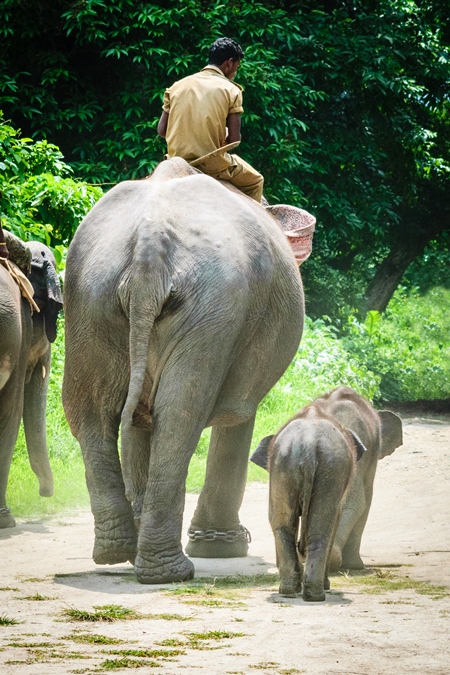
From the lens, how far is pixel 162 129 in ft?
21.6

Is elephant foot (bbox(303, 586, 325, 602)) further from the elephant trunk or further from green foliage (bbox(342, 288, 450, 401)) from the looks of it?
green foliage (bbox(342, 288, 450, 401))

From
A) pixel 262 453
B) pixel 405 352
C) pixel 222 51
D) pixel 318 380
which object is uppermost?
pixel 222 51

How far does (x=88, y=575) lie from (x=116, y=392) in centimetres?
90

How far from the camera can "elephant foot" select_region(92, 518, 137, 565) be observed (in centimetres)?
539

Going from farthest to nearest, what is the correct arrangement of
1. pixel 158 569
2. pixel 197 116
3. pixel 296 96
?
pixel 296 96 < pixel 197 116 < pixel 158 569

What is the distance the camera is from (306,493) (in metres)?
5.05

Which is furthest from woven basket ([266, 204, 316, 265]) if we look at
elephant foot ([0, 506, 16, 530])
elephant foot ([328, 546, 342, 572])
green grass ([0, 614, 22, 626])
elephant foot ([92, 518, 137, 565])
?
green grass ([0, 614, 22, 626])

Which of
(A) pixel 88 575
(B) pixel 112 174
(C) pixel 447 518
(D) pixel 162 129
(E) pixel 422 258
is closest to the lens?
(A) pixel 88 575

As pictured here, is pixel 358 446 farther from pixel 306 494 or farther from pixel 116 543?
pixel 116 543

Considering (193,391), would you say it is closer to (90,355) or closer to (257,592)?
(90,355)

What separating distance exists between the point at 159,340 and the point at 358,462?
143 cm

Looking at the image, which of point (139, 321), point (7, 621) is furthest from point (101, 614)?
point (139, 321)

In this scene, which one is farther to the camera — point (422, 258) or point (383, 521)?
point (422, 258)

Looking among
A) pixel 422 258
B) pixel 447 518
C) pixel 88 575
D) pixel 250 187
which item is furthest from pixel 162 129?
pixel 422 258
